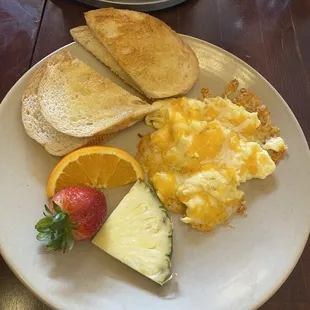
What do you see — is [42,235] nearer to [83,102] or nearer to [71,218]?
[71,218]

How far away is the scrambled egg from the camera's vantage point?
1316mm

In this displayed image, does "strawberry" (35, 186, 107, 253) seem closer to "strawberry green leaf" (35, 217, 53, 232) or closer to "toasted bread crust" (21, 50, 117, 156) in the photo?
"strawberry green leaf" (35, 217, 53, 232)

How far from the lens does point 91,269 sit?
4.09 feet

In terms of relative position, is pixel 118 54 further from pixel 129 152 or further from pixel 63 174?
pixel 63 174

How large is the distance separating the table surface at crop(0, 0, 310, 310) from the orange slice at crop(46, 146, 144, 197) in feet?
1.46

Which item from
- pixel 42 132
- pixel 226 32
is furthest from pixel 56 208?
pixel 226 32

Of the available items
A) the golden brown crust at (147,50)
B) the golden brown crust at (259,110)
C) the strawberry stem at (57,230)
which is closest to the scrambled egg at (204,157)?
the golden brown crust at (259,110)

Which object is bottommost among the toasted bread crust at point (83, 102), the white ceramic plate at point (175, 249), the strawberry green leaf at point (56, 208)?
the white ceramic plate at point (175, 249)

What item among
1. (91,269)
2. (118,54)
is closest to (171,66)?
(118,54)

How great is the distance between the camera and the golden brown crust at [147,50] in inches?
62.1

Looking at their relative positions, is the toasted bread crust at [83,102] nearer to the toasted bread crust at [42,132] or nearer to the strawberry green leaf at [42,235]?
the toasted bread crust at [42,132]

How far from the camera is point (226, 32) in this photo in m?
1.90

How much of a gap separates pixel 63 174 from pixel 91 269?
11.6 inches

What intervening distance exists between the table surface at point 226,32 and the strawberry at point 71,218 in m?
0.57
